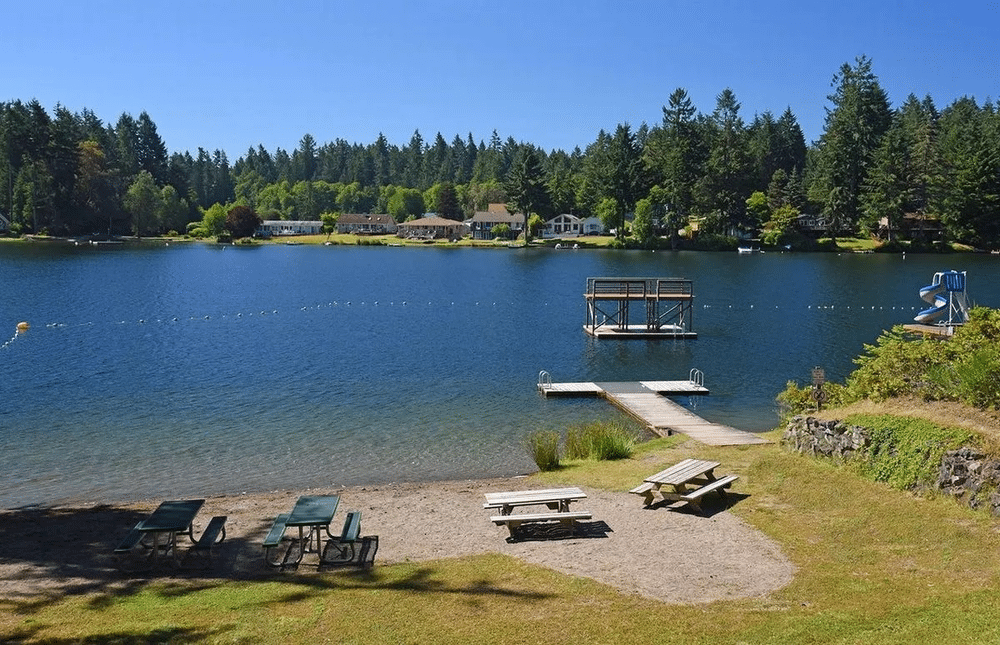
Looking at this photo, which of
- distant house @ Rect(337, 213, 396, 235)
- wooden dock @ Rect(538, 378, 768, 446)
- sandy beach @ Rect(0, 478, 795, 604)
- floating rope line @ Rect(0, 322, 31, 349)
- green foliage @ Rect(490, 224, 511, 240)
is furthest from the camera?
distant house @ Rect(337, 213, 396, 235)

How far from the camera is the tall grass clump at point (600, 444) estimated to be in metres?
20.4

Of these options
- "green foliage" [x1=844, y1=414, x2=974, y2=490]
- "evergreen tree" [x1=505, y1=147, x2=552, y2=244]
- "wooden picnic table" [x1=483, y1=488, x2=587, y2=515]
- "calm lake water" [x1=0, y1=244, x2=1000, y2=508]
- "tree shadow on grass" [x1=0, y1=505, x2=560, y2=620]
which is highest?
"evergreen tree" [x1=505, y1=147, x2=552, y2=244]

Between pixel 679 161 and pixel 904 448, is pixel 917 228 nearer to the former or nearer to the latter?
pixel 679 161

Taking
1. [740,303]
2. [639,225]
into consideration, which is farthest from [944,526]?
[639,225]

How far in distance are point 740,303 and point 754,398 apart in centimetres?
3123

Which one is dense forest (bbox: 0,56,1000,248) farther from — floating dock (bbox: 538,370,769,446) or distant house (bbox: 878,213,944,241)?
floating dock (bbox: 538,370,769,446)

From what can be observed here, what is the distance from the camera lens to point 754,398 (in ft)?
102

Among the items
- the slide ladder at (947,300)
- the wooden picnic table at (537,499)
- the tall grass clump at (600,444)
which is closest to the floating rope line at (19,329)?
the tall grass clump at (600,444)

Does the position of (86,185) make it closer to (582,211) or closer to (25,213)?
(25,213)

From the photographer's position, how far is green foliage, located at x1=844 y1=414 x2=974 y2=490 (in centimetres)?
1345

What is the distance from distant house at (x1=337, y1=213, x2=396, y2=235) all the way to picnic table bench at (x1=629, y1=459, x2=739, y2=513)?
161 metres

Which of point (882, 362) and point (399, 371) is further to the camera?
point (399, 371)

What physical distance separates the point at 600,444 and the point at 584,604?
1039 cm

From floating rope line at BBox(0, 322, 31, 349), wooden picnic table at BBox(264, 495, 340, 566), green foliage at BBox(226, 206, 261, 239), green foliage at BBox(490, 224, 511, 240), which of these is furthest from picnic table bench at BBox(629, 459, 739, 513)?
green foliage at BBox(226, 206, 261, 239)
